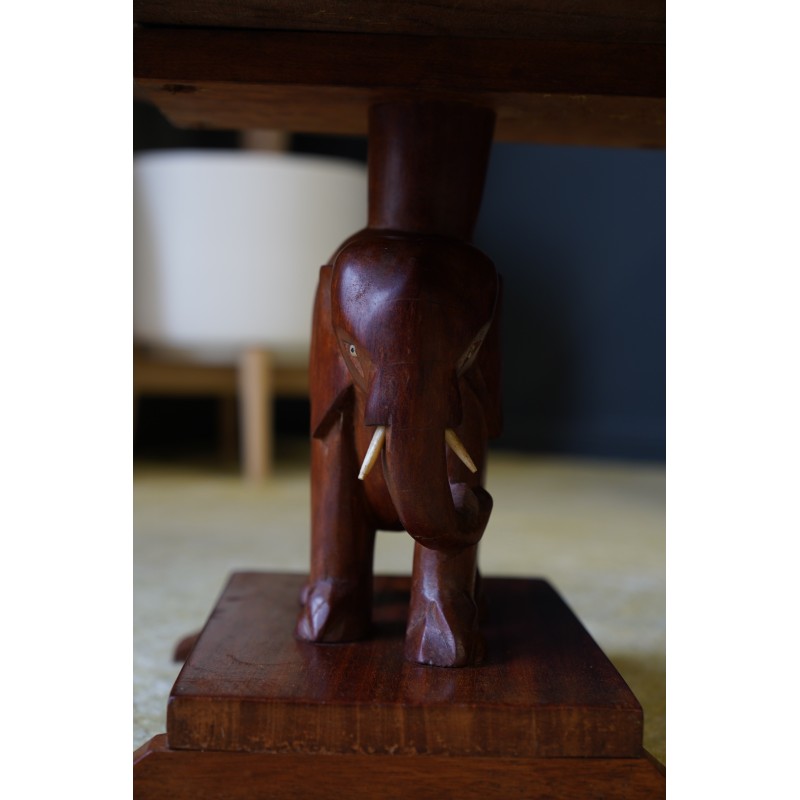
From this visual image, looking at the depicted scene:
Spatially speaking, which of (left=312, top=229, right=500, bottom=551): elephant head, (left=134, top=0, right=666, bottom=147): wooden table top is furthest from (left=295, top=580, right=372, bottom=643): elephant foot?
(left=134, top=0, right=666, bottom=147): wooden table top

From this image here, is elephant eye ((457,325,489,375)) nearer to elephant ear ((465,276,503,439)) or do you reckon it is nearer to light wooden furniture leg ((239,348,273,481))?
elephant ear ((465,276,503,439))

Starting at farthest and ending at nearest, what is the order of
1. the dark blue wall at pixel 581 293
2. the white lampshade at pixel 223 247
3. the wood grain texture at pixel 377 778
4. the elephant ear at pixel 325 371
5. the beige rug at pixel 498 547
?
the dark blue wall at pixel 581 293
the white lampshade at pixel 223 247
the beige rug at pixel 498 547
the elephant ear at pixel 325 371
the wood grain texture at pixel 377 778

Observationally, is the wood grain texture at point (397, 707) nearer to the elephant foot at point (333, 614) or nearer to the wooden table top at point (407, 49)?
the elephant foot at point (333, 614)

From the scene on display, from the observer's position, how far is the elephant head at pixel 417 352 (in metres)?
0.55

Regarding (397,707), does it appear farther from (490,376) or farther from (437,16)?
(437,16)

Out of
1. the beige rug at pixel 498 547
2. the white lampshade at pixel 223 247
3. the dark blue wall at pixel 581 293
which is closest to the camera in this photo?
the beige rug at pixel 498 547

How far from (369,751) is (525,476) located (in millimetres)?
1703

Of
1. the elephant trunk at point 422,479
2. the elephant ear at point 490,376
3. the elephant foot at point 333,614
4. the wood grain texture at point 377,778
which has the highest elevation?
the elephant ear at point 490,376

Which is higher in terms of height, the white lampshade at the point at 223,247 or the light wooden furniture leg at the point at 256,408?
the white lampshade at the point at 223,247

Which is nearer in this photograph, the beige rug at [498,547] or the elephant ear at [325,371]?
the elephant ear at [325,371]

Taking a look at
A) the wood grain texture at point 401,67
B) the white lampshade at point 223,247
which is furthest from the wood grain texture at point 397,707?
the white lampshade at point 223,247

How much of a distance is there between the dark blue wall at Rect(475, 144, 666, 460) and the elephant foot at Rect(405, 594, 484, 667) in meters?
1.81

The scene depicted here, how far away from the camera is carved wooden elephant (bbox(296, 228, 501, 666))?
1.81 feet

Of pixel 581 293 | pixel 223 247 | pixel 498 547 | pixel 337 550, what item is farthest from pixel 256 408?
pixel 337 550
